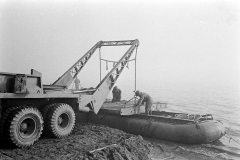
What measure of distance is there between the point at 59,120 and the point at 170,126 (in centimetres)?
494

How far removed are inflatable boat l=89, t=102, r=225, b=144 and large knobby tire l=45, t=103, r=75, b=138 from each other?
3487 mm

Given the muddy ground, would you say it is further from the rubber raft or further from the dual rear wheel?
the rubber raft

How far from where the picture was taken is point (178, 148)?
880 centimetres

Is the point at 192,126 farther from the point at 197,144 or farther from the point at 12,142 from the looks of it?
the point at 12,142

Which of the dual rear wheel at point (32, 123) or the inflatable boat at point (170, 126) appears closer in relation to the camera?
the dual rear wheel at point (32, 123)

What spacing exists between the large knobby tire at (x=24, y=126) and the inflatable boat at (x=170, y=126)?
482cm

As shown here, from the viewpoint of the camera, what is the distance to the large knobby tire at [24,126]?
5.61 meters

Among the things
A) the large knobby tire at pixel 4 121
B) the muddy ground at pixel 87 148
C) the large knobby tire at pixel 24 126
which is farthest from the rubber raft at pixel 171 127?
the large knobby tire at pixel 4 121

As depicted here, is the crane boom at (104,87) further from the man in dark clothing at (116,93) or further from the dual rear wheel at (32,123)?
the man in dark clothing at (116,93)

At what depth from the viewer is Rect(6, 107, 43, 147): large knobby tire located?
561 cm

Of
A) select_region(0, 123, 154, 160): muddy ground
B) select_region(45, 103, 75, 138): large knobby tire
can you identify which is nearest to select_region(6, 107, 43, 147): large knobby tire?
select_region(0, 123, 154, 160): muddy ground

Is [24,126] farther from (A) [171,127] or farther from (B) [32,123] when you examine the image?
(A) [171,127]

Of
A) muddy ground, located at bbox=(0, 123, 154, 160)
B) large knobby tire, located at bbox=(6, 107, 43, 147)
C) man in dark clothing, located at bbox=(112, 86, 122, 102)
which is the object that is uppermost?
man in dark clothing, located at bbox=(112, 86, 122, 102)

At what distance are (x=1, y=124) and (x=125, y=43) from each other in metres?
8.05
